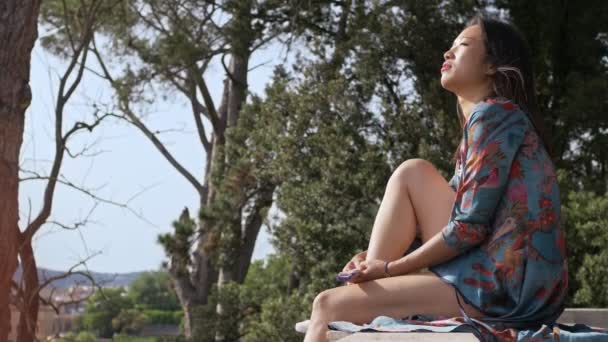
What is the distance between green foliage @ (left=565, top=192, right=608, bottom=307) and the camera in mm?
5664

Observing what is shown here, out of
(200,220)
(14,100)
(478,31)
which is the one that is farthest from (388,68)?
(478,31)

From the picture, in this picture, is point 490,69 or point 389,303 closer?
point 389,303

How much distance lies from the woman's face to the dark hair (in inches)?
0.7

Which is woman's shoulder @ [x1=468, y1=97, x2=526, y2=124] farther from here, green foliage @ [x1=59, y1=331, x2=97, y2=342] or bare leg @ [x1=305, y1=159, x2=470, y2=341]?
green foliage @ [x1=59, y1=331, x2=97, y2=342]

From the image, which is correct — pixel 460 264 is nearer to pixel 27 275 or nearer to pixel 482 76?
pixel 482 76

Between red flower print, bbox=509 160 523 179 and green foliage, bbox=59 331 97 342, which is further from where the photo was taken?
green foliage, bbox=59 331 97 342

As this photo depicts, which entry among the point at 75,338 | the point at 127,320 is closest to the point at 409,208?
the point at 75,338

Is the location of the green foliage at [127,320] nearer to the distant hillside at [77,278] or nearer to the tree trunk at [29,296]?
the distant hillside at [77,278]

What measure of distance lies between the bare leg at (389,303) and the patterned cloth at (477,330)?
0.10 feet

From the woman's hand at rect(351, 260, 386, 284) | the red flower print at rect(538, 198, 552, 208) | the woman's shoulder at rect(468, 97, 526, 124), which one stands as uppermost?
the woman's shoulder at rect(468, 97, 526, 124)

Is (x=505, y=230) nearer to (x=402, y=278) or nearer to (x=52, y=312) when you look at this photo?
(x=402, y=278)

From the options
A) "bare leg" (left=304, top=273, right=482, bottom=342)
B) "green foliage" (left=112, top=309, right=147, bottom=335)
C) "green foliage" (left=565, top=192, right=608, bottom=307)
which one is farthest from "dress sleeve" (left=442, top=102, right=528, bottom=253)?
"green foliage" (left=112, top=309, right=147, bottom=335)

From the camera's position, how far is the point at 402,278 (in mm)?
1982

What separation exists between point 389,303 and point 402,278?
0.21ft
